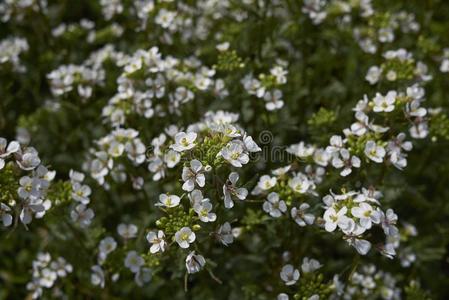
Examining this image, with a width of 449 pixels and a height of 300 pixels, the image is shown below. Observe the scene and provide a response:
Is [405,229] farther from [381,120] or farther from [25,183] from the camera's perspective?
[25,183]

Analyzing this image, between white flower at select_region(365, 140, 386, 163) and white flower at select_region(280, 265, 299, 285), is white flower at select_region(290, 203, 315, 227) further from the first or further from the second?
white flower at select_region(365, 140, 386, 163)

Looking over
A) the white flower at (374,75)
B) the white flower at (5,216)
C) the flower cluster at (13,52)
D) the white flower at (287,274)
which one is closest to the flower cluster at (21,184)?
the white flower at (5,216)

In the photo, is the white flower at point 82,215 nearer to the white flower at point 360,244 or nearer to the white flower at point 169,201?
the white flower at point 169,201

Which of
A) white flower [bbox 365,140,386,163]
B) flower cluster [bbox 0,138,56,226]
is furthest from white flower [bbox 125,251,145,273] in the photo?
white flower [bbox 365,140,386,163]

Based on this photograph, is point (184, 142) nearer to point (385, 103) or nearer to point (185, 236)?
point (185, 236)

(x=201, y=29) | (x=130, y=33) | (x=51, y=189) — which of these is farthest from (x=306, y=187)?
(x=130, y=33)

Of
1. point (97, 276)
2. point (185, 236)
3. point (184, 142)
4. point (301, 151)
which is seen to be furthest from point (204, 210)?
point (97, 276)
